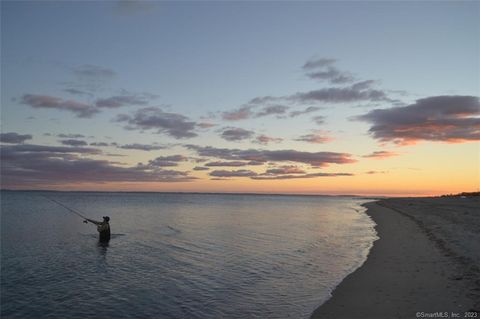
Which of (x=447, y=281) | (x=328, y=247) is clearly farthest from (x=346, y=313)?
(x=328, y=247)

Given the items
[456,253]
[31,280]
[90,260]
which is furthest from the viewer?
[90,260]

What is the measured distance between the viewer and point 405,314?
444 inches

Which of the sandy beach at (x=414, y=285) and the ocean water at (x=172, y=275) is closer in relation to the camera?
the sandy beach at (x=414, y=285)

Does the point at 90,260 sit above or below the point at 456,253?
below

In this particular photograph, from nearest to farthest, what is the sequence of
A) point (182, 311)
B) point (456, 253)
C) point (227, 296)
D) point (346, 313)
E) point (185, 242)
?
1. point (346, 313)
2. point (182, 311)
3. point (227, 296)
4. point (456, 253)
5. point (185, 242)

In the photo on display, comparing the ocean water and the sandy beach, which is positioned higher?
the sandy beach

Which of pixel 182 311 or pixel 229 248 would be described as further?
pixel 229 248

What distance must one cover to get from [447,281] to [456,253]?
21.7 feet

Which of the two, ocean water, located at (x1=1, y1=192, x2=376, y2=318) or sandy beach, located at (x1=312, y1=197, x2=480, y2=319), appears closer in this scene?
sandy beach, located at (x1=312, y1=197, x2=480, y2=319)

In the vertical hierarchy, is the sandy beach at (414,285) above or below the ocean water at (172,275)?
above

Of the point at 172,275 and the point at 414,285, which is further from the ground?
the point at 414,285

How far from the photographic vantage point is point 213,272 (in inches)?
789

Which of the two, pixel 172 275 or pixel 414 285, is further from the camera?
pixel 172 275

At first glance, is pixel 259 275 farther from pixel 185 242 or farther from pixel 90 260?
pixel 185 242
